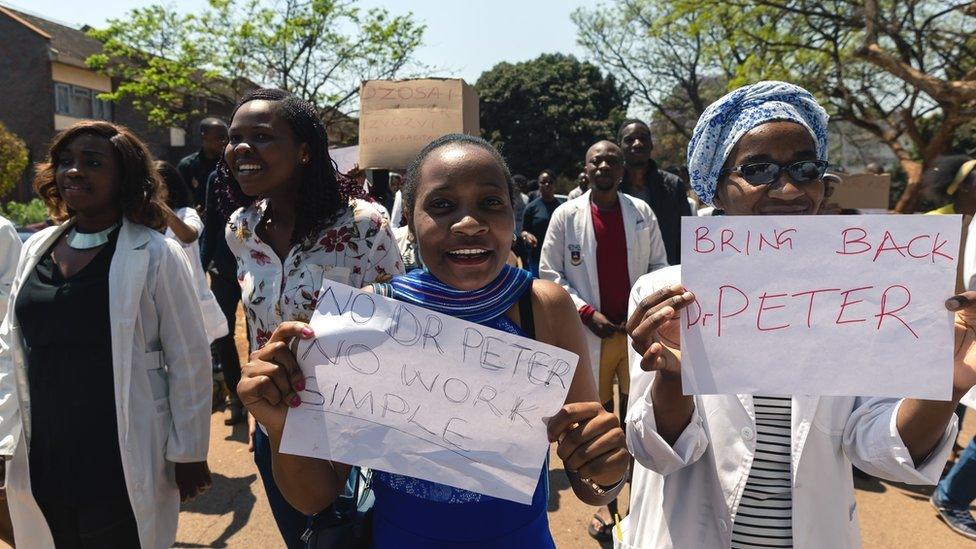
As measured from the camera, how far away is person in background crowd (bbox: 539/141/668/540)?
3.76 m

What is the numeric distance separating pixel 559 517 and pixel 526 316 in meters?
2.47

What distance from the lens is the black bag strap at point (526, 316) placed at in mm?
1427

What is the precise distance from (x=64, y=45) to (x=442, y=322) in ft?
117

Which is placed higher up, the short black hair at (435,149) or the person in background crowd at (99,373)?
the short black hair at (435,149)

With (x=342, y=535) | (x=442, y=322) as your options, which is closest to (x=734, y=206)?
(x=442, y=322)

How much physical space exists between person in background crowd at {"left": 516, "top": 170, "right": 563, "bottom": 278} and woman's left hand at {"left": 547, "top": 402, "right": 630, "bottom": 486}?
4634 millimetres

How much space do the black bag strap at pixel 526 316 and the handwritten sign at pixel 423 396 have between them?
20cm

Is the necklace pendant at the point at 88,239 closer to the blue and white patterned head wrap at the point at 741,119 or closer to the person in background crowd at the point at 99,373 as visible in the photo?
the person in background crowd at the point at 99,373

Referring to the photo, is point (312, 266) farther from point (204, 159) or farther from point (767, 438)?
point (204, 159)

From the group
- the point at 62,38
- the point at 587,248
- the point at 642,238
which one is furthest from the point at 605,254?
the point at 62,38

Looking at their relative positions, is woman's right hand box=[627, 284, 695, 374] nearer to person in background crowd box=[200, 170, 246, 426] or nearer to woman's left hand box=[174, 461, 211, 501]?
woman's left hand box=[174, 461, 211, 501]

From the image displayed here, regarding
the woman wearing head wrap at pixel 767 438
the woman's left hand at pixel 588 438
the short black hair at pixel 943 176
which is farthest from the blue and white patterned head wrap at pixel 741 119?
the short black hair at pixel 943 176

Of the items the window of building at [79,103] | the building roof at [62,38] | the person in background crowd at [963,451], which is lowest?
the person in background crowd at [963,451]

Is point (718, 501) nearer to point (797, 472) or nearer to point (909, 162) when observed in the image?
point (797, 472)
